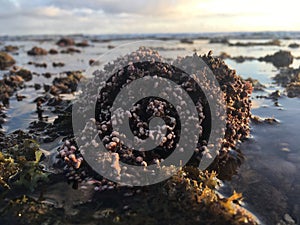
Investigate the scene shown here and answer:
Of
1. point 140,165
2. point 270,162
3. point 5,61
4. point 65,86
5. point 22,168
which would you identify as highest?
point 140,165

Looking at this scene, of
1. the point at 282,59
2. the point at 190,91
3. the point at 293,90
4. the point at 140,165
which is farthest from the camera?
the point at 282,59

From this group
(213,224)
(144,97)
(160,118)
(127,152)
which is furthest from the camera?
(144,97)

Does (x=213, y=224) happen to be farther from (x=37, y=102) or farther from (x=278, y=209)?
(x=37, y=102)

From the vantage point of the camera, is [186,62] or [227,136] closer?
[227,136]

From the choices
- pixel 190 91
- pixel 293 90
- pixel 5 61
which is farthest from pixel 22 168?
pixel 5 61

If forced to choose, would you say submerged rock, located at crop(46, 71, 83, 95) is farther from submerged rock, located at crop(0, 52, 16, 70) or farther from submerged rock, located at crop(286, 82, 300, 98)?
submerged rock, located at crop(0, 52, 16, 70)

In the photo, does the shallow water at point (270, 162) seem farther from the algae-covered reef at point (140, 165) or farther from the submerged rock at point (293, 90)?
the submerged rock at point (293, 90)

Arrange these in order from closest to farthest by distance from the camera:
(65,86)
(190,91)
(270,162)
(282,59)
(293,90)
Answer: (270,162), (190,91), (293,90), (65,86), (282,59)

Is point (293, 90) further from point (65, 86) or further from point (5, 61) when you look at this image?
point (5, 61)

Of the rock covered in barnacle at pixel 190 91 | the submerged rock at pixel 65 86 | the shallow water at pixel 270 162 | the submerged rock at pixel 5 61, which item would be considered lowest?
the submerged rock at pixel 5 61

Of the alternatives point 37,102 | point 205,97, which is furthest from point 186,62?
point 37,102

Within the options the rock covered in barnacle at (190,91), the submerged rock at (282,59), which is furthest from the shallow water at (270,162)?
the submerged rock at (282,59)
